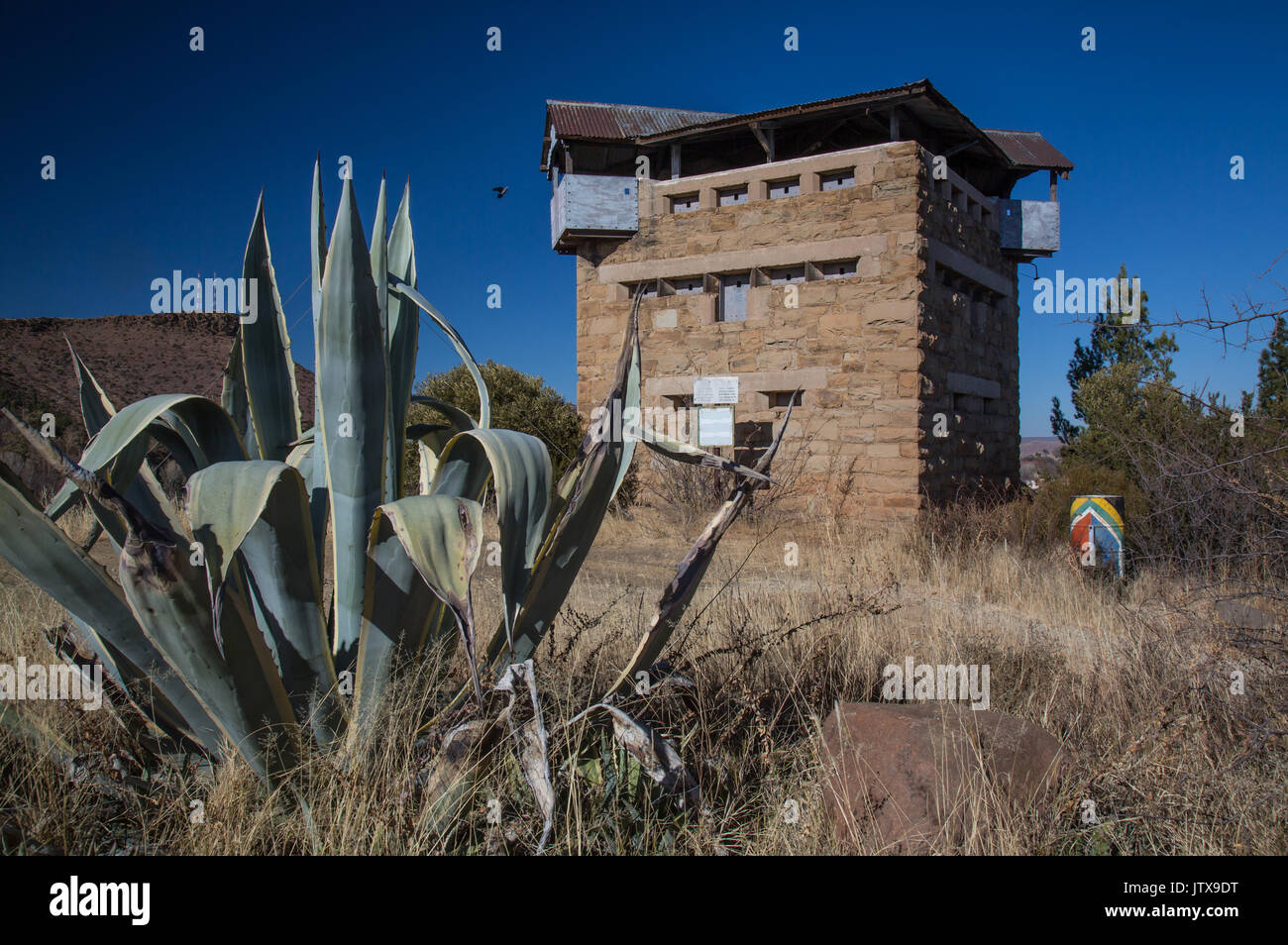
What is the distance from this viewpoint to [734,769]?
2.20 meters

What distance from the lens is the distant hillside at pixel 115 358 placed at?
51.1ft

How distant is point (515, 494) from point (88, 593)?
1.00m

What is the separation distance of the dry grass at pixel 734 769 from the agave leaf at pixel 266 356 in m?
0.87

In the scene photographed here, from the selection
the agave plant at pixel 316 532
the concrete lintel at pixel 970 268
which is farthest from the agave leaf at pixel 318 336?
the concrete lintel at pixel 970 268

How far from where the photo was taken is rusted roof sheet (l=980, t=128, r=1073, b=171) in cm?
1137

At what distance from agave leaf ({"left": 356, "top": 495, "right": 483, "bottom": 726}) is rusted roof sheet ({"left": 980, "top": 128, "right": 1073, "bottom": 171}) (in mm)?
11743

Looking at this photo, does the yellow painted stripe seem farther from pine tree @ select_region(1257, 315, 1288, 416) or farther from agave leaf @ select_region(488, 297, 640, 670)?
agave leaf @ select_region(488, 297, 640, 670)

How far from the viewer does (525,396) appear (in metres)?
12.1

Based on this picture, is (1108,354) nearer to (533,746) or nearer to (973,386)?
(973,386)

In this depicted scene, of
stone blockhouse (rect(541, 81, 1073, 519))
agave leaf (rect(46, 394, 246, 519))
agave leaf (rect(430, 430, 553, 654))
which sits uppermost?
stone blockhouse (rect(541, 81, 1073, 519))

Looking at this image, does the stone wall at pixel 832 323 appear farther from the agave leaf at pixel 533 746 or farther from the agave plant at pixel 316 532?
the agave leaf at pixel 533 746

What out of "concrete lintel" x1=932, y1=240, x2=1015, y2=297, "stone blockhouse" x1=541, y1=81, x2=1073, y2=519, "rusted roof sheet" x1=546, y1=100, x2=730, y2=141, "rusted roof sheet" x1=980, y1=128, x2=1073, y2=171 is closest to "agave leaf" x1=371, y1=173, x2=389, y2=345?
"stone blockhouse" x1=541, y1=81, x2=1073, y2=519
